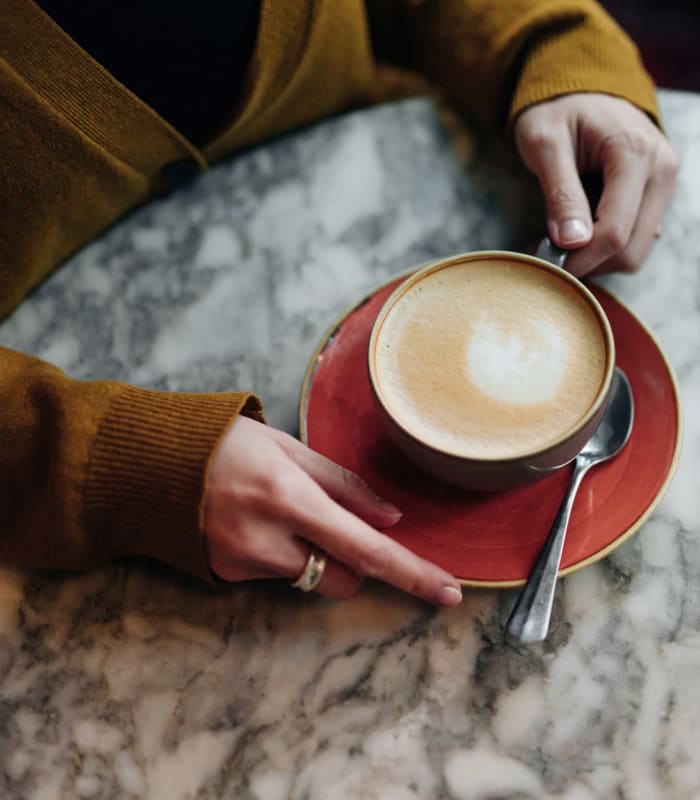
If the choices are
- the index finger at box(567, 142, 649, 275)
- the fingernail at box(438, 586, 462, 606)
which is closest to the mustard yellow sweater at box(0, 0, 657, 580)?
the index finger at box(567, 142, 649, 275)

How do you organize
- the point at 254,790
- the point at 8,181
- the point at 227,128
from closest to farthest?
the point at 254,790 → the point at 8,181 → the point at 227,128

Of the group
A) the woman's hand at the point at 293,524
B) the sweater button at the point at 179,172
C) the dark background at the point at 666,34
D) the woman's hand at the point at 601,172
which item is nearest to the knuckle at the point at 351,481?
the woman's hand at the point at 293,524

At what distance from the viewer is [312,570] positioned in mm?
679

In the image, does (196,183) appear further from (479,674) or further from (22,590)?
(479,674)

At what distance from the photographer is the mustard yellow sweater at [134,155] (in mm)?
685

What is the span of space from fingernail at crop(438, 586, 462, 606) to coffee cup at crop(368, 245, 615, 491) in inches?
3.7

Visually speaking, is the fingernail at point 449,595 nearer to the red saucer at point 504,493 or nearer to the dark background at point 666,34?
the red saucer at point 504,493

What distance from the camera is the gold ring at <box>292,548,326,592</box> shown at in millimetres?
679

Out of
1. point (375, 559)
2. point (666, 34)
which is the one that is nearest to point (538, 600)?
point (375, 559)

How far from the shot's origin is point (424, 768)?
Answer: 65cm

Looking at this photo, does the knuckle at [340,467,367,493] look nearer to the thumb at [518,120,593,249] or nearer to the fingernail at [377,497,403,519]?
the fingernail at [377,497,403,519]

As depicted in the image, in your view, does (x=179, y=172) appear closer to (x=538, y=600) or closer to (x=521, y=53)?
(x=521, y=53)

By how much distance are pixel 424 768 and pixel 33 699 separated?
36cm

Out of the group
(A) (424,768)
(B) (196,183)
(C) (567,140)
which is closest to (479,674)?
(A) (424,768)
